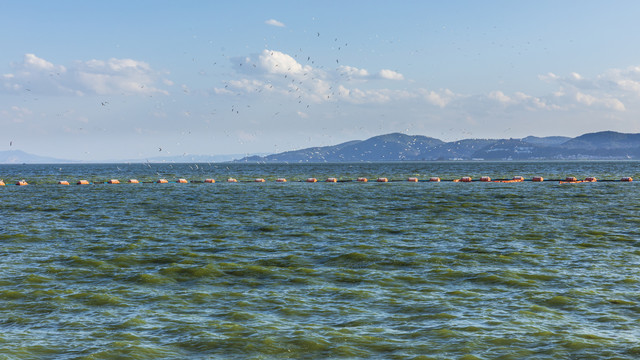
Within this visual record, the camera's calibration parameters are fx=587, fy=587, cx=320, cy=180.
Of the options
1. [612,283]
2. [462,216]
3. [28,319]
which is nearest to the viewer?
[28,319]

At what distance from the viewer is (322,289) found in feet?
64.9

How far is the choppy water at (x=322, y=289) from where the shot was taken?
1410 centimetres

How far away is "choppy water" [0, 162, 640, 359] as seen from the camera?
1410cm

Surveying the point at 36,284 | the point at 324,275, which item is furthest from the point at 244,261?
the point at 36,284

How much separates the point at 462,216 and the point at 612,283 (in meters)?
22.9

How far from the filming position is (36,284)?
20.5 metres

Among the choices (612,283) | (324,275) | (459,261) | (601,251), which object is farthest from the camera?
(601,251)

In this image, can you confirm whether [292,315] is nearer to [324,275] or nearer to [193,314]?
[193,314]

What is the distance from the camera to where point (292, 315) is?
16.7 metres

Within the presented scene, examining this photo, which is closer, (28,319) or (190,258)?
(28,319)

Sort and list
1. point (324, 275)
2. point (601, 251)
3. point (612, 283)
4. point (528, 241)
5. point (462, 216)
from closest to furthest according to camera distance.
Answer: point (612, 283)
point (324, 275)
point (601, 251)
point (528, 241)
point (462, 216)

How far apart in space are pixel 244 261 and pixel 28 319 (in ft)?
32.6

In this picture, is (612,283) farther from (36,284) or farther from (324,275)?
(36,284)

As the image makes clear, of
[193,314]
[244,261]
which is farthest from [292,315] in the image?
[244,261]
